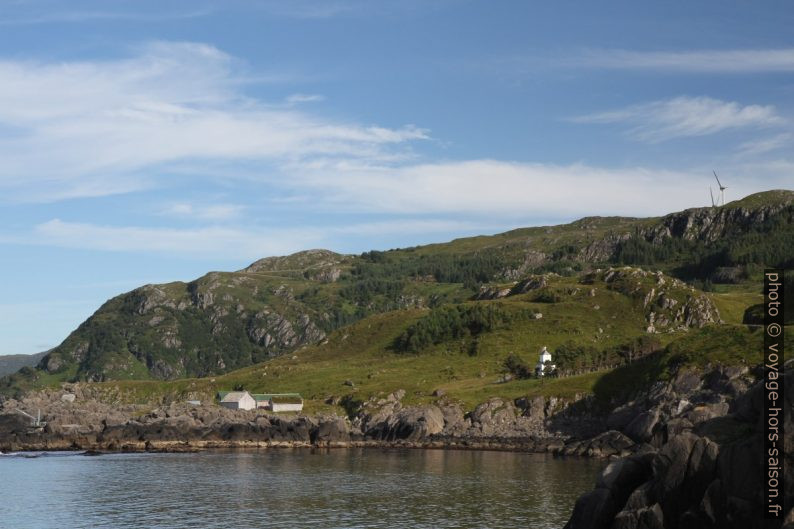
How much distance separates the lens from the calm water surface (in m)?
78.4

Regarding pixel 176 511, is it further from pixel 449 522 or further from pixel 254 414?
pixel 254 414

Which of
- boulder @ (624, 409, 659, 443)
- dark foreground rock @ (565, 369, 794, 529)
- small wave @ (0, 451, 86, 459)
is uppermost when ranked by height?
dark foreground rock @ (565, 369, 794, 529)

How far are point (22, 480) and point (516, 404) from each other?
315 feet

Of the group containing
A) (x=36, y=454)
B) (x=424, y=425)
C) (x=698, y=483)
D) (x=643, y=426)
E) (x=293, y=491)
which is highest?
(x=698, y=483)

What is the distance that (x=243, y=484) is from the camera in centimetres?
10469

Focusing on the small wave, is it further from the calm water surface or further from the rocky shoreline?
the rocky shoreline

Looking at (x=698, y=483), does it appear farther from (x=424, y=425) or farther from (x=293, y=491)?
(x=424, y=425)

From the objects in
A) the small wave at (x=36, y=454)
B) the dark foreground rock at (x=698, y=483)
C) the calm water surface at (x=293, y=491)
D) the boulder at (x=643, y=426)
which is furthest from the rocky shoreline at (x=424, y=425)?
the dark foreground rock at (x=698, y=483)

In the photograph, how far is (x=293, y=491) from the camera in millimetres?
97750

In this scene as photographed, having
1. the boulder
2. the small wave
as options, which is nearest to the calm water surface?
the small wave

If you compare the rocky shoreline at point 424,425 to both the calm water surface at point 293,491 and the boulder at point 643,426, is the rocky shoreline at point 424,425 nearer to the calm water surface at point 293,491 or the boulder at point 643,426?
the boulder at point 643,426

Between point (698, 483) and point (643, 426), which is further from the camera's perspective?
point (643, 426)

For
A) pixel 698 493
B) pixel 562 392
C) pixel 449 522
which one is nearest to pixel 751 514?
pixel 698 493

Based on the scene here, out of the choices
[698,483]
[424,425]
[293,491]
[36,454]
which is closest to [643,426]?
[424,425]
